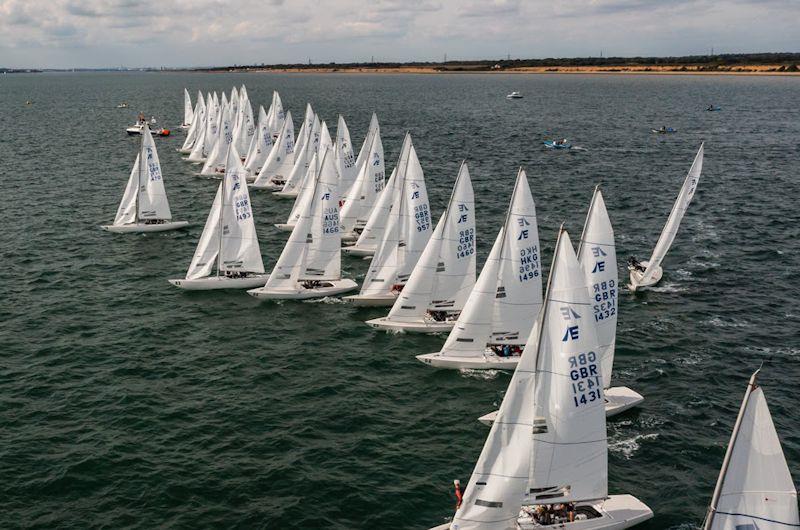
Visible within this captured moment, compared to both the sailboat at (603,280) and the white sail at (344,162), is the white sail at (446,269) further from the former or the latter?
the white sail at (344,162)

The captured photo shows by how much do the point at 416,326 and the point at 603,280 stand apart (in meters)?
14.4

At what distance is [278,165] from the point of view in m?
86.8

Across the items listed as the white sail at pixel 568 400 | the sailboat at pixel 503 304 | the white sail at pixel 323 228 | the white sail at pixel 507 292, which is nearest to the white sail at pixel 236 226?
the white sail at pixel 323 228

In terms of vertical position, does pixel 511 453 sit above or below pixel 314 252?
below

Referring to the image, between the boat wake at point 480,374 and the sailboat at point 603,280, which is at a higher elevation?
the sailboat at point 603,280

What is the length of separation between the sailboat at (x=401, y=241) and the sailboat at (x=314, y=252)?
322cm

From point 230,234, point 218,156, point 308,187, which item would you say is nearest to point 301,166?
point 218,156

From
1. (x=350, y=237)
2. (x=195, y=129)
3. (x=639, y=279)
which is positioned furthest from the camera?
(x=195, y=129)

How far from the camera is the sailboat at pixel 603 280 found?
102 feet

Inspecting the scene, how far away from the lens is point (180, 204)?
259 ft

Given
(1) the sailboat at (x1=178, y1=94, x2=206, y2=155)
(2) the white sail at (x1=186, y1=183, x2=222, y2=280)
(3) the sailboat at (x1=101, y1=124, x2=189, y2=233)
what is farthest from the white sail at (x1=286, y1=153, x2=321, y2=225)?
(1) the sailboat at (x1=178, y1=94, x2=206, y2=155)

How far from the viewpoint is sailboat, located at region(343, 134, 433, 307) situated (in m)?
46.1

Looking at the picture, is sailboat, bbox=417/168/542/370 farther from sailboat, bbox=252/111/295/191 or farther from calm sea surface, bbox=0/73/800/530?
sailboat, bbox=252/111/295/191

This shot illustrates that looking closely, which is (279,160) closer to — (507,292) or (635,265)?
(635,265)
